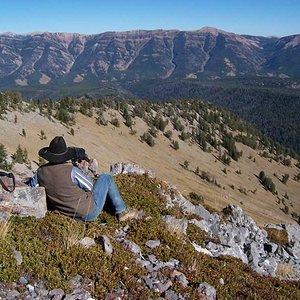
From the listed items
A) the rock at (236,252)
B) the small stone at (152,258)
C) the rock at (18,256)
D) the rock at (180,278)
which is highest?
the rock at (18,256)

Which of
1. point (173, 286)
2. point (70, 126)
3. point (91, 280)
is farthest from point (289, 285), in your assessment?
point (70, 126)

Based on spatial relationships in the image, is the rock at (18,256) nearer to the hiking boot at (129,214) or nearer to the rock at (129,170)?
the hiking boot at (129,214)

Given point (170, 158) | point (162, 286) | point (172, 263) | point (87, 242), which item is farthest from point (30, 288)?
point (170, 158)

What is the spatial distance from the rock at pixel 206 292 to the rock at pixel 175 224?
2984 millimetres

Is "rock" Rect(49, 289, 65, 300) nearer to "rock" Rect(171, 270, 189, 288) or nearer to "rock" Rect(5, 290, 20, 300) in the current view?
"rock" Rect(5, 290, 20, 300)

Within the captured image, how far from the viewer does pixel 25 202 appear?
8898mm

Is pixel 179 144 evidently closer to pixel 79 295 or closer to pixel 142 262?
pixel 142 262

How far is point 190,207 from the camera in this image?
45.4 ft

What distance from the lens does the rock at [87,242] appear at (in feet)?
25.2

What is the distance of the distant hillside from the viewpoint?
50.5 metres

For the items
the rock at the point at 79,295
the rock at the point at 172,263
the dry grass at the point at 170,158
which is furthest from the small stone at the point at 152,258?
the dry grass at the point at 170,158

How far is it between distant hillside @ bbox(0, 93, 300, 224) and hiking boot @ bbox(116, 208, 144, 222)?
21.2 metres

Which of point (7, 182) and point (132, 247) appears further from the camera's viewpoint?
point (7, 182)

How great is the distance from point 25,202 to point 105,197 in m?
2.01
